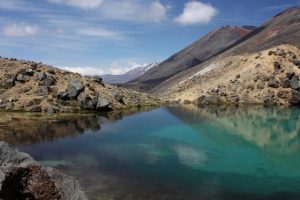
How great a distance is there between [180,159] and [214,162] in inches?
155

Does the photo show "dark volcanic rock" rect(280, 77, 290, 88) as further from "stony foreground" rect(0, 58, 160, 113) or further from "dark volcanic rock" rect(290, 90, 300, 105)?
"stony foreground" rect(0, 58, 160, 113)

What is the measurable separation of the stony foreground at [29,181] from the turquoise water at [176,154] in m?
13.6

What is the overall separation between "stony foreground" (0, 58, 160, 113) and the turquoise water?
7.71 m

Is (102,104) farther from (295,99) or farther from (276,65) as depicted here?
(276,65)

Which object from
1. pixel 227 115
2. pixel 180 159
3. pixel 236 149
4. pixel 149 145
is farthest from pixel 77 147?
pixel 227 115

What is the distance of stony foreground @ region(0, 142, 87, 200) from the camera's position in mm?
15836

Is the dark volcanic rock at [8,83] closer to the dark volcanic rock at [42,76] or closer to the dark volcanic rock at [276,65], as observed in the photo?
the dark volcanic rock at [42,76]

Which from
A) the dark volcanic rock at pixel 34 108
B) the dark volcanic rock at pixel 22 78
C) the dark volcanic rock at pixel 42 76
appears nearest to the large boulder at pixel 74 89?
the dark volcanic rock at pixel 42 76

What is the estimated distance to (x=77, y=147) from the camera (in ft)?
167

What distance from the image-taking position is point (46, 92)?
84375 mm

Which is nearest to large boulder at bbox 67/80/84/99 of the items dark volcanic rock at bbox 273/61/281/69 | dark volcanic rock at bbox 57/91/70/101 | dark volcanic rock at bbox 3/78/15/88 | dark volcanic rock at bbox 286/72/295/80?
dark volcanic rock at bbox 57/91/70/101

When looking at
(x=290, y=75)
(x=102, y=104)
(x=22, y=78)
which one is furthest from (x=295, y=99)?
(x=22, y=78)

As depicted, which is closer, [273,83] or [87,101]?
[87,101]

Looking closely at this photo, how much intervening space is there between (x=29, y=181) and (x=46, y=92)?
70.1 metres
